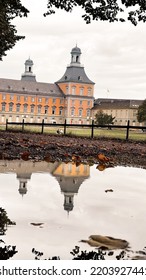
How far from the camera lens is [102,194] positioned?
4043 millimetres

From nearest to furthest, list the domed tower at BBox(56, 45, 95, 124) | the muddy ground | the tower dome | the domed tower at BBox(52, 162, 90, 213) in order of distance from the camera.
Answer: the domed tower at BBox(52, 162, 90, 213) → the muddy ground → the domed tower at BBox(56, 45, 95, 124) → the tower dome

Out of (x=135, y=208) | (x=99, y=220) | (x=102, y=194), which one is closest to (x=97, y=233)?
(x=99, y=220)

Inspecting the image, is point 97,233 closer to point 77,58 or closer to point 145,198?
point 145,198

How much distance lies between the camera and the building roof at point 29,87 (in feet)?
403

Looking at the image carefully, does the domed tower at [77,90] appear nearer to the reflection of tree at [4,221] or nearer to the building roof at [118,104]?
the building roof at [118,104]

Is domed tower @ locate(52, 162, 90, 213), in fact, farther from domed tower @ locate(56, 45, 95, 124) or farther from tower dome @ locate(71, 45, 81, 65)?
tower dome @ locate(71, 45, 81, 65)

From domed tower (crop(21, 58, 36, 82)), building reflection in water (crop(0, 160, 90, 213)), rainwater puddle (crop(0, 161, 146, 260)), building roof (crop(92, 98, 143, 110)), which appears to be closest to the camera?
rainwater puddle (crop(0, 161, 146, 260))

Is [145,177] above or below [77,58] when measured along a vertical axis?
below

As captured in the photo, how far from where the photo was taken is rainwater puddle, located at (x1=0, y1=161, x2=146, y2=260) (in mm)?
2387

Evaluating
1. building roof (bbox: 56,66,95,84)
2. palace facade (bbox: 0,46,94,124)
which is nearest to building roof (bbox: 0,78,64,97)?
palace facade (bbox: 0,46,94,124)

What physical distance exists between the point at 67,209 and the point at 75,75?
128 meters

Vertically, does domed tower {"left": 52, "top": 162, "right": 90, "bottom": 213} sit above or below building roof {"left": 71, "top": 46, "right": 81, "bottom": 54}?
below

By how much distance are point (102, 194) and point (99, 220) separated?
3.68 feet
